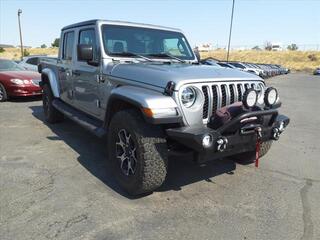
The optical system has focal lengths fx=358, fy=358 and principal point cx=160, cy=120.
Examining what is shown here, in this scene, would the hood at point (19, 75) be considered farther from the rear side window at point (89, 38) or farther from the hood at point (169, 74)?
the hood at point (169, 74)

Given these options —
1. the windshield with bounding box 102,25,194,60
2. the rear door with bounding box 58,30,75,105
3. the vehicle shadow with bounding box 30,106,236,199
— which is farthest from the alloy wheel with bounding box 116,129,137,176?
the rear door with bounding box 58,30,75,105

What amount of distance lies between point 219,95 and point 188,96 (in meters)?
0.44

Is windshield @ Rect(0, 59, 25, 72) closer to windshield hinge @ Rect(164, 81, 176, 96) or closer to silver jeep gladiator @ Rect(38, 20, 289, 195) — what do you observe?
silver jeep gladiator @ Rect(38, 20, 289, 195)

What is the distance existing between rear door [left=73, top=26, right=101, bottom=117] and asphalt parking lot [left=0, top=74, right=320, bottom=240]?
29.6 inches

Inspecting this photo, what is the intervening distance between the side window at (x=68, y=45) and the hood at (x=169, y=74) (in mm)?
1948

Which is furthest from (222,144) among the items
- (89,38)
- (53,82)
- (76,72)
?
(53,82)

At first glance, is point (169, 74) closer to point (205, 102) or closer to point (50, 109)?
point (205, 102)

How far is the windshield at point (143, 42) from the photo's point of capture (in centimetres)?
516

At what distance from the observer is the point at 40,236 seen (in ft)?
10.6

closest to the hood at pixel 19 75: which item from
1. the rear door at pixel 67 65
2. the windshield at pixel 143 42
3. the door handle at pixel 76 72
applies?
the rear door at pixel 67 65

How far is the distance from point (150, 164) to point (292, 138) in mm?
4305

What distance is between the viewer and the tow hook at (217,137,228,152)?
364cm

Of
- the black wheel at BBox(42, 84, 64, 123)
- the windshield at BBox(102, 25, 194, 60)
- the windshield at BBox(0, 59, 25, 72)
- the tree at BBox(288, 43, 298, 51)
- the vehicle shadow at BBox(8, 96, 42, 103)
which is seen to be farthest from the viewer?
the tree at BBox(288, 43, 298, 51)

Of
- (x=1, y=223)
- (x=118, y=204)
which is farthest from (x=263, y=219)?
(x=1, y=223)
